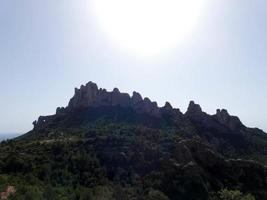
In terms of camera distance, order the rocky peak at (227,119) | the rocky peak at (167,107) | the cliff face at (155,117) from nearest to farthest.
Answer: the cliff face at (155,117) → the rocky peak at (167,107) → the rocky peak at (227,119)

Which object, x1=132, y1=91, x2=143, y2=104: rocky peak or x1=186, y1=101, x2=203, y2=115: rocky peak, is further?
x1=186, y1=101, x2=203, y2=115: rocky peak

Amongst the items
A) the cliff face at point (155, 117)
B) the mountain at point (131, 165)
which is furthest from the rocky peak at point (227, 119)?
the mountain at point (131, 165)

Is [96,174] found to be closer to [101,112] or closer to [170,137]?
[170,137]

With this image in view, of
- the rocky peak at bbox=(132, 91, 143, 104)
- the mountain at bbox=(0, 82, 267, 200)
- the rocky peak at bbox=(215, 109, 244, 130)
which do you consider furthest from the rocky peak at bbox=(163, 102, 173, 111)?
the rocky peak at bbox=(215, 109, 244, 130)

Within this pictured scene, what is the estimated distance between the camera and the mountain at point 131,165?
70.6 m

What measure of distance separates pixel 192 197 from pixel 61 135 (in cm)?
4427

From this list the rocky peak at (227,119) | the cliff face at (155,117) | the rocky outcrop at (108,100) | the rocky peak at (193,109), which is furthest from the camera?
the rocky peak at (193,109)

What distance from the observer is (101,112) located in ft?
427

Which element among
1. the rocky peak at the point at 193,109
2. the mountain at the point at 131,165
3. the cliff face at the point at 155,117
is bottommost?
the mountain at the point at 131,165

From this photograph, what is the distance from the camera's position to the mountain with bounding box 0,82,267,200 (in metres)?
70.6

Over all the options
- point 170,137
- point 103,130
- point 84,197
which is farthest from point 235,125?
point 84,197

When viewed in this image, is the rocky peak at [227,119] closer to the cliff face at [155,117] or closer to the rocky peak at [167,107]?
the cliff face at [155,117]

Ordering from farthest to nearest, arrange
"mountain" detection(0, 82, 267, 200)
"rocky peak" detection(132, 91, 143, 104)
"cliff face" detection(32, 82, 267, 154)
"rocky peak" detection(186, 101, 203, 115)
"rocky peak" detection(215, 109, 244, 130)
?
"rocky peak" detection(186, 101, 203, 115)
"rocky peak" detection(215, 109, 244, 130)
"rocky peak" detection(132, 91, 143, 104)
"cliff face" detection(32, 82, 267, 154)
"mountain" detection(0, 82, 267, 200)

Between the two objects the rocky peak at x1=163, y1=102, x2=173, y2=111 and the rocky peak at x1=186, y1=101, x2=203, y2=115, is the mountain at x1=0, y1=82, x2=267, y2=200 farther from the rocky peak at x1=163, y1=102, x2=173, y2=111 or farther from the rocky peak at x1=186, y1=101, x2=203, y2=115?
the rocky peak at x1=186, y1=101, x2=203, y2=115
